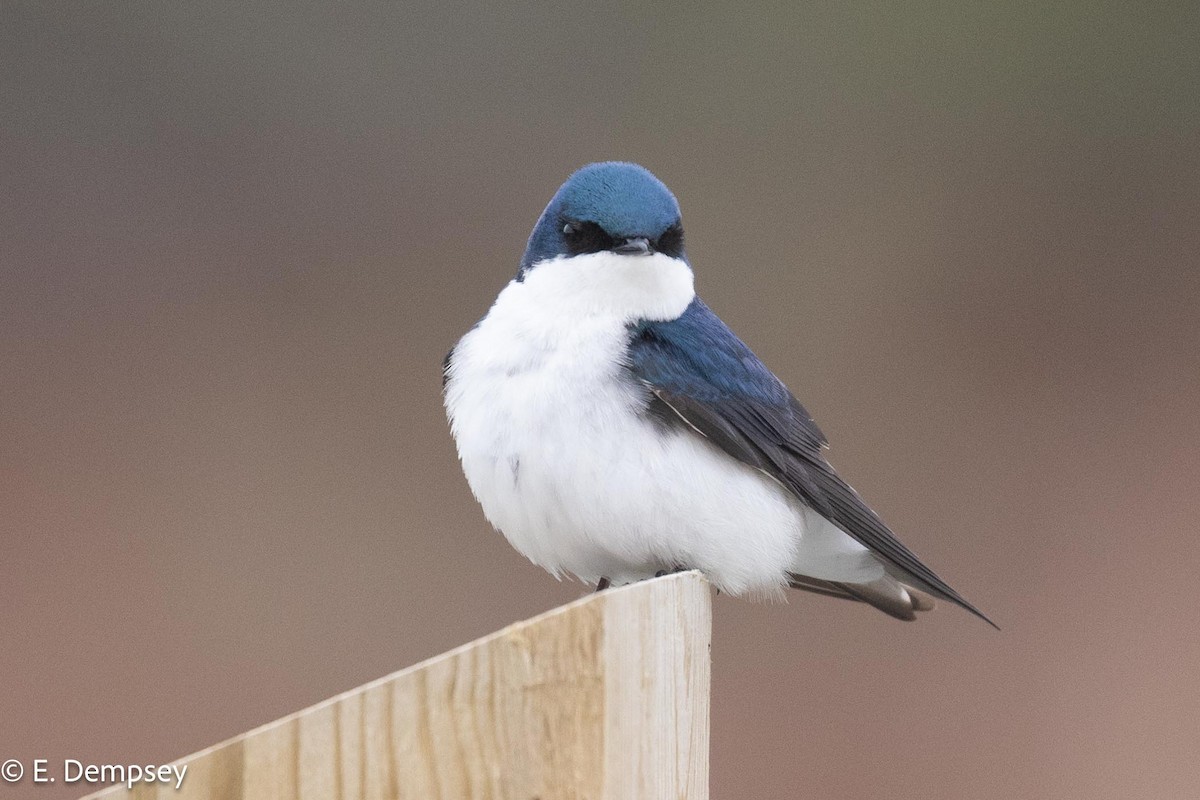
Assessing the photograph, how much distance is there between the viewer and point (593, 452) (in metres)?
1.93

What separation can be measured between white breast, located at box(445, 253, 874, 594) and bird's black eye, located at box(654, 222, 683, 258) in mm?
20

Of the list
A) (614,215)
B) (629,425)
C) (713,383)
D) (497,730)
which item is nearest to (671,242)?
(614,215)

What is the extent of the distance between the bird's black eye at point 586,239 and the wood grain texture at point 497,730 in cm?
92

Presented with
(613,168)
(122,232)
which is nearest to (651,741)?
(613,168)

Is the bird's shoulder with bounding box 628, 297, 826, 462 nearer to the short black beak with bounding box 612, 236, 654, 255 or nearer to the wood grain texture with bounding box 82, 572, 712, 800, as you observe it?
the short black beak with bounding box 612, 236, 654, 255

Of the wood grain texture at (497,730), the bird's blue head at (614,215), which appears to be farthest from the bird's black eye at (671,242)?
the wood grain texture at (497,730)

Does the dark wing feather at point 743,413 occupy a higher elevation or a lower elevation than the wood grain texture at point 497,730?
higher

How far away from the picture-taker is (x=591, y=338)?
2043mm

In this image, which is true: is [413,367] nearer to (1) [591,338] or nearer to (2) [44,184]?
(2) [44,184]

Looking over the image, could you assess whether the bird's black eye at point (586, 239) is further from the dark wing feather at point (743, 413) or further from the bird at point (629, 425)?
the dark wing feather at point (743, 413)

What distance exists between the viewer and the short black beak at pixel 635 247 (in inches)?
82.6

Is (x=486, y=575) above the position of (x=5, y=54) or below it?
below

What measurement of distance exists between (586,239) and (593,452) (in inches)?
14.6

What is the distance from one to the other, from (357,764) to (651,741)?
0.83 ft
